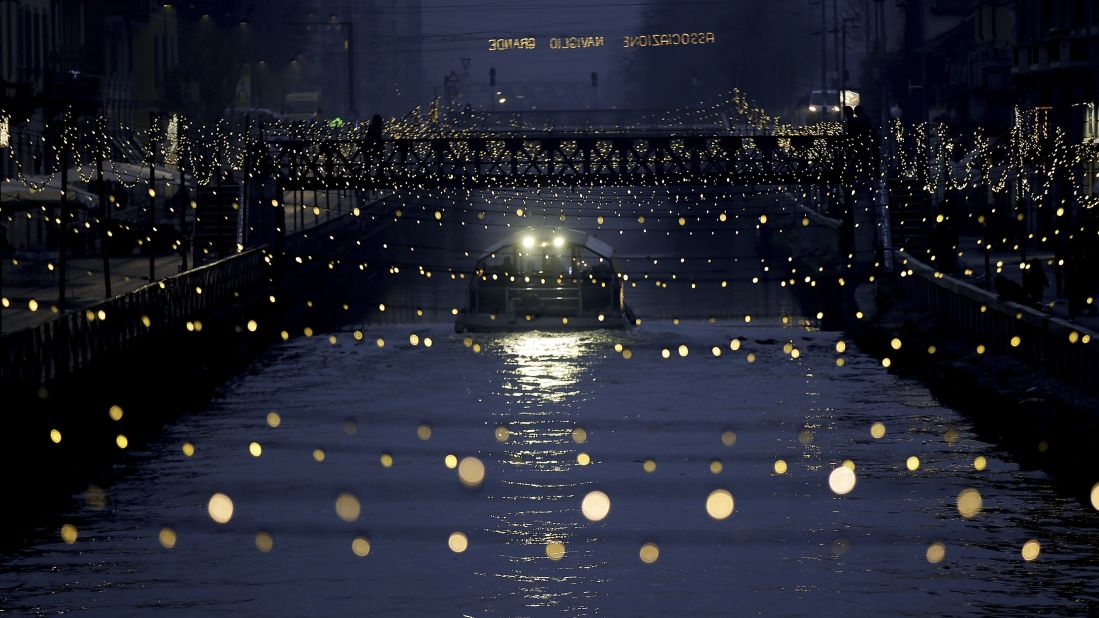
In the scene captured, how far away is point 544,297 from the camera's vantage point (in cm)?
7675

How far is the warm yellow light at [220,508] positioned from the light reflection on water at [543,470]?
4.46 metres

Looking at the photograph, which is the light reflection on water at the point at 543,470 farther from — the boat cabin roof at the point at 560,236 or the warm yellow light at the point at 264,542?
the boat cabin roof at the point at 560,236

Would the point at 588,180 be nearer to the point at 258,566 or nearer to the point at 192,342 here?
the point at 192,342

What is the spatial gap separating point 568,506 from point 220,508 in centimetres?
580

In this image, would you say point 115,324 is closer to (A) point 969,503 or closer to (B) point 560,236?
(A) point 969,503

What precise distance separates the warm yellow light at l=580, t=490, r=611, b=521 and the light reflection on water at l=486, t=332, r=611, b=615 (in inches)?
8.4

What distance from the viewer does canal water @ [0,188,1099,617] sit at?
3091 cm

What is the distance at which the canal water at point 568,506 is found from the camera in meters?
30.9

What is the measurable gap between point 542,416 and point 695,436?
5646 millimetres

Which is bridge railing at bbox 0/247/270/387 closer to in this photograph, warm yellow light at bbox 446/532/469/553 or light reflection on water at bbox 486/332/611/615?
light reflection on water at bbox 486/332/611/615

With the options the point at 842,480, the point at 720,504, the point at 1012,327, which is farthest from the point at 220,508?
the point at 1012,327

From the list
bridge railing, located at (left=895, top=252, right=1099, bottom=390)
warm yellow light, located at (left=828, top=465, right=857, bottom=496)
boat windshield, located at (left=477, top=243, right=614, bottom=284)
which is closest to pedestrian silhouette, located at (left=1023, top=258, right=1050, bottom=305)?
bridge railing, located at (left=895, top=252, right=1099, bottom=390)

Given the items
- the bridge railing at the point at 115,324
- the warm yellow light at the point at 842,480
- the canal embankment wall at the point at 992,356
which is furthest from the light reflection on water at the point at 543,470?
the canal embankment wall at the point at 992,356

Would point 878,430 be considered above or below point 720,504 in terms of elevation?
above
